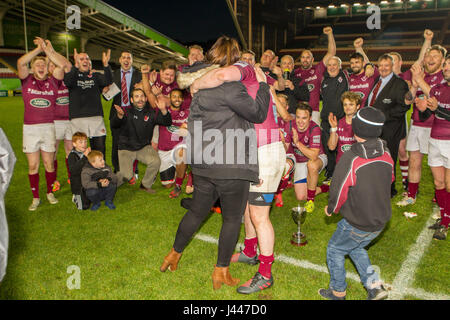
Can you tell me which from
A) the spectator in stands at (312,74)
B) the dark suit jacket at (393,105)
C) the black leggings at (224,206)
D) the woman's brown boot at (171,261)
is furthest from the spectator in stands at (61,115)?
the dark suit jacket at (393,105)

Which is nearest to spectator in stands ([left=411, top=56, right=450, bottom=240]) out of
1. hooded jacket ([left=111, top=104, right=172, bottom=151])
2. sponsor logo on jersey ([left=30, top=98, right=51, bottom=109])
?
hooded jacket ([left=111, top=104, right=172, bottom=151])

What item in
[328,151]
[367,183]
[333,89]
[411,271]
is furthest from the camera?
[328,151]

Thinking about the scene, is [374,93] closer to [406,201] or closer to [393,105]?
[393,105]

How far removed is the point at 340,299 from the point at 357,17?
4554 cm

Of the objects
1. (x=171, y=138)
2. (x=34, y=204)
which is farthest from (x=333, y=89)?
(x=34, y=204)

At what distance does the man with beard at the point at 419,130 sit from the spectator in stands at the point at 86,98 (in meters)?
4.87

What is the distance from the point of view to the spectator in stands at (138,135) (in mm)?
5734

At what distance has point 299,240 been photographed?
3863 millimetres

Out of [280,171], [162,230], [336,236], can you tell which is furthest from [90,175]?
[336,236]

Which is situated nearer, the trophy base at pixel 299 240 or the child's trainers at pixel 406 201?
the trophy base at pixel 299 240

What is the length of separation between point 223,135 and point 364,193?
45.6 inches

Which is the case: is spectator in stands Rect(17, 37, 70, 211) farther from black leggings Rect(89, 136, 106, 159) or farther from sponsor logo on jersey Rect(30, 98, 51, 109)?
black leggings Rect(89, 136, 106, 159)

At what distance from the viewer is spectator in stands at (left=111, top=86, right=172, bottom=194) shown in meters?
5.73

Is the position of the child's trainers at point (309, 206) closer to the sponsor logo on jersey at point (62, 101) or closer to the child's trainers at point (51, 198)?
the child's trainers at point (51, 198)
